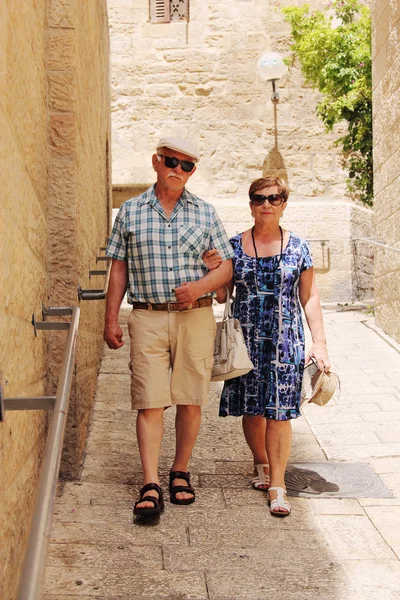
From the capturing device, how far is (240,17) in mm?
12086

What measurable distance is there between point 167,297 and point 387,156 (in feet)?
16.0

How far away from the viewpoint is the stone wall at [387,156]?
7402 millimetres

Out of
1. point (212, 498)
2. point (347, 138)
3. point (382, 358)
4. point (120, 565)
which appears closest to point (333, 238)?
point (347, 138)

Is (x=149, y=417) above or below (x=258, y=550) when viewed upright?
above

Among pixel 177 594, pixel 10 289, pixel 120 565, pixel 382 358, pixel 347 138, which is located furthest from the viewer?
pixel 347 138

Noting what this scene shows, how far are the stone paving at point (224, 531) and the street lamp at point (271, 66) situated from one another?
25.0 feet

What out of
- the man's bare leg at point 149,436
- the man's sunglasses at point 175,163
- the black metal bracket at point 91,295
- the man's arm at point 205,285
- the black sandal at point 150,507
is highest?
the man's sunglasses at point 175,163

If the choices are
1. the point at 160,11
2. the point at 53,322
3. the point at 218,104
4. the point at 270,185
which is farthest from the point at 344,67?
the point at 53,322

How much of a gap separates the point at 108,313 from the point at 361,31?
845 centimetres

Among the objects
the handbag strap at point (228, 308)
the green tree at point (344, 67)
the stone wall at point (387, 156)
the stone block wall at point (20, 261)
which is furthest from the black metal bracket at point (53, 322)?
the green tree at point (344, 67)

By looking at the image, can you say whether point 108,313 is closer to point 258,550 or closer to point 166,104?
point 258,550

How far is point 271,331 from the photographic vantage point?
371cm

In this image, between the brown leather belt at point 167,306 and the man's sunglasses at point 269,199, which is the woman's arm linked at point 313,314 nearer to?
the man's sunglasses at point 269,199

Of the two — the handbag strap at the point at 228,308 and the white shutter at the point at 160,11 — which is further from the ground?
the white shutter at the point at 160,11
